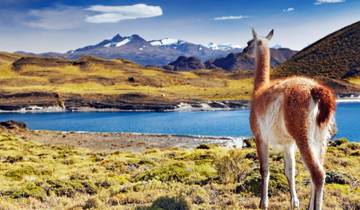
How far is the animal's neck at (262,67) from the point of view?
7.12m

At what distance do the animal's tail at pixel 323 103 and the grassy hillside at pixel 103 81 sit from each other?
328 feet

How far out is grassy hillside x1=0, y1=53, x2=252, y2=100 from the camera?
118m

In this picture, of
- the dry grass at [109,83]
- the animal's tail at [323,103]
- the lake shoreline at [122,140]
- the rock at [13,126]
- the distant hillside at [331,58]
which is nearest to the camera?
the animal's tail at [323,103]

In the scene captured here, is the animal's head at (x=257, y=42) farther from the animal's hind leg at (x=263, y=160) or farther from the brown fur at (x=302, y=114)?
the animal's hind leg at (x=263, y=160)

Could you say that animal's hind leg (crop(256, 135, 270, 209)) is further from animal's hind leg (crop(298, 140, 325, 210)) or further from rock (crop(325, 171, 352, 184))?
rock (crop(325, 171, 352, 184))

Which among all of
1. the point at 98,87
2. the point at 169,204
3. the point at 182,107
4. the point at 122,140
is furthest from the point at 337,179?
the point at 98,87

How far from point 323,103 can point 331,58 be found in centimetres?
13335

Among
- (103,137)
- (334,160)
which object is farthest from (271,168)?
(103,137)

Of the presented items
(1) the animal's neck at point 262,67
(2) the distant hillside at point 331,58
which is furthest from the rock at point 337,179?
(2) the distant hillside at point 331,58

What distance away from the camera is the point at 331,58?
429 feet

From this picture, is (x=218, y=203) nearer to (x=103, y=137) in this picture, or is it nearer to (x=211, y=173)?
(x=211, y=173)

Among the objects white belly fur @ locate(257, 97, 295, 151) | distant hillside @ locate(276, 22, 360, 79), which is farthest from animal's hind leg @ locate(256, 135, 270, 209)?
distant hillside @ locate(276, 22, 360, 79)

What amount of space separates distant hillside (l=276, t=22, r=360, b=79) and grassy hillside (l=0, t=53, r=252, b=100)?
1662 centimetres

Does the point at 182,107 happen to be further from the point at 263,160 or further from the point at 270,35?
the point at 263,160
